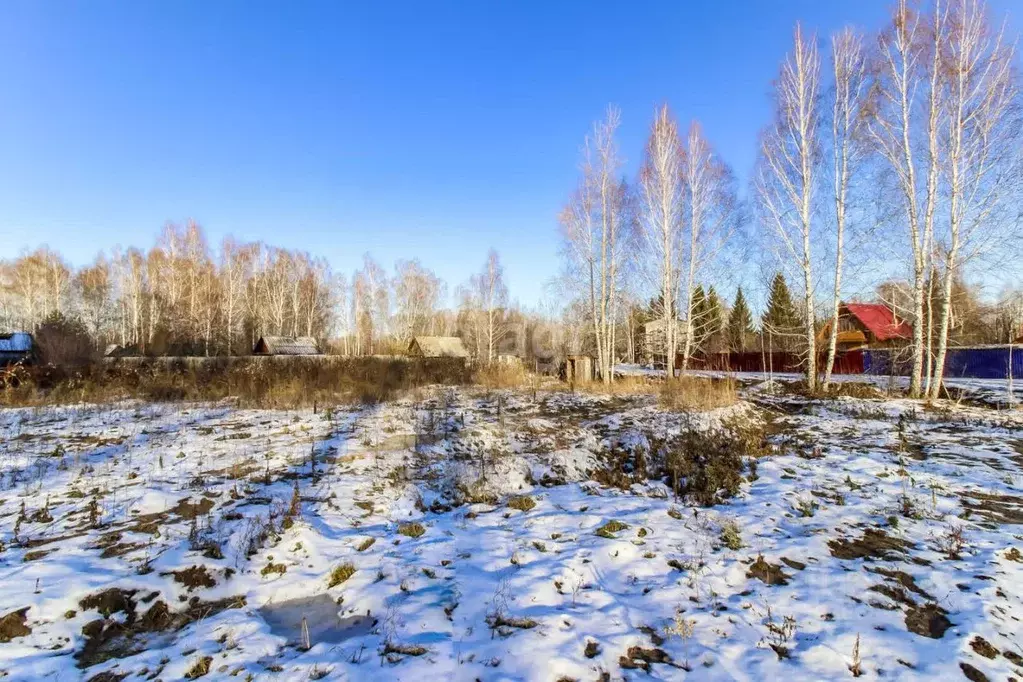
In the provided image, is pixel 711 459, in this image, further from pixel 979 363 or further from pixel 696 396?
pixel 979 363

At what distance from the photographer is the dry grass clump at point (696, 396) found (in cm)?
963

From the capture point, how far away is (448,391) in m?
13.8

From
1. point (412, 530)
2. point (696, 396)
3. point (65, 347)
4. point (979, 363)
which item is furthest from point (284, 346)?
point (979, 363)

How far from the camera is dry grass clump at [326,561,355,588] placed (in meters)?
3.44

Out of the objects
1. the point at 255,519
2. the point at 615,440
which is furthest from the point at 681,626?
the point at 615,440

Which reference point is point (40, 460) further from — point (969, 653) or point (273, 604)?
point (969, 653)

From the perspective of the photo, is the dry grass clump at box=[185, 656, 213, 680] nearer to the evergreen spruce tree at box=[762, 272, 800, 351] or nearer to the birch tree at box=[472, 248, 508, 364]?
the evergreen spruce tree at box=[762, 272, 800, 351]

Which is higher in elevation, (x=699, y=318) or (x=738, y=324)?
(x=738, y=324)

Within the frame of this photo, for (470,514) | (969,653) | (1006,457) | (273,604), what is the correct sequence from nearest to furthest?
(969,653)
(273,604)
(470,514)
(1006,457)

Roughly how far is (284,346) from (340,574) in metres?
27.5

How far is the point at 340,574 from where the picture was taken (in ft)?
11.5

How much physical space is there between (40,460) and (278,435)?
2.87 m

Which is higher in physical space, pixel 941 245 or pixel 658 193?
pixel 658 193

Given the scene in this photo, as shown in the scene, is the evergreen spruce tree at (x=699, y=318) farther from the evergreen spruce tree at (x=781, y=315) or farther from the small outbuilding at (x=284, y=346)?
the small outbuilding at (x=284, y=346)
